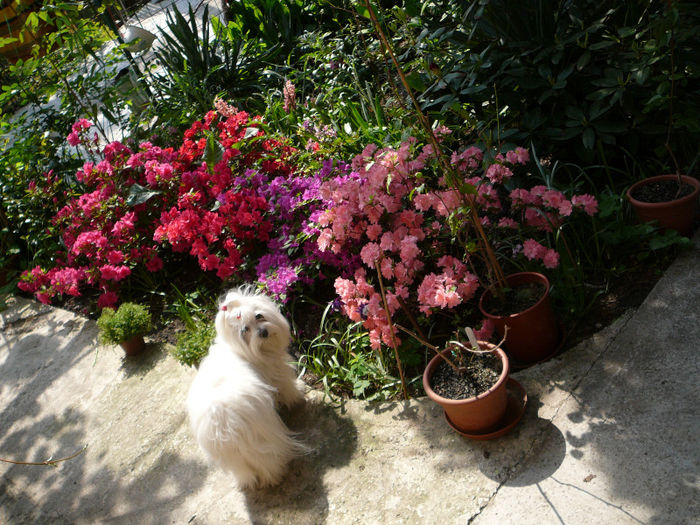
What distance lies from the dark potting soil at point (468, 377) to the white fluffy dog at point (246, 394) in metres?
0.74

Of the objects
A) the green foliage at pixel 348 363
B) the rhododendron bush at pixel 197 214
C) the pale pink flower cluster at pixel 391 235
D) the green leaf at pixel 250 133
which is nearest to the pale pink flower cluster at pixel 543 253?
the pale pink flower cluster at pixel 391 235

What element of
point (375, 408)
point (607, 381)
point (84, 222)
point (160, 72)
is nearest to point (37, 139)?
point (84, 222)

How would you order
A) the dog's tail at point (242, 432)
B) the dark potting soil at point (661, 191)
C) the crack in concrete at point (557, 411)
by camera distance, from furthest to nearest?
the dark potting soil at point (661, 191) → the dog's tail at point (242, 432) → the crack in concrete at point (557, 411)

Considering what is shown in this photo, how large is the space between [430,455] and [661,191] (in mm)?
1734

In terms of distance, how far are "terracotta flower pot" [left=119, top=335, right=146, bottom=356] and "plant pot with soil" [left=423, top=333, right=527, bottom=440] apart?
7.30 feet

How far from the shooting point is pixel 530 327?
2574 millimetres

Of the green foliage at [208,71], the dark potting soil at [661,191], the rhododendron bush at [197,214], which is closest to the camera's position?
the dark potting soil at [661,191]

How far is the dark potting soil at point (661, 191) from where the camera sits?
2.85m

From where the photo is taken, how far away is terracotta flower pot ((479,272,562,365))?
254cm

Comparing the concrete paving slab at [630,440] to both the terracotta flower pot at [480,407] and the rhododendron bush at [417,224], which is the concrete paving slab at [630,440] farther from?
the rhododendron bush at [417,224]

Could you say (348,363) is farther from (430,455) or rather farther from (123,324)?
(123,324)

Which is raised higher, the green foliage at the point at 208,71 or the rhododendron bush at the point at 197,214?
the green foliage at the point at 208,71

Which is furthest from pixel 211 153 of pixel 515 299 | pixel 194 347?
pixel 515 299

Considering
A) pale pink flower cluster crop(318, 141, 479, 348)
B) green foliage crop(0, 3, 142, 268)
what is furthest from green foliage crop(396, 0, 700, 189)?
green foliage crop(0, 3, 142, 268)
